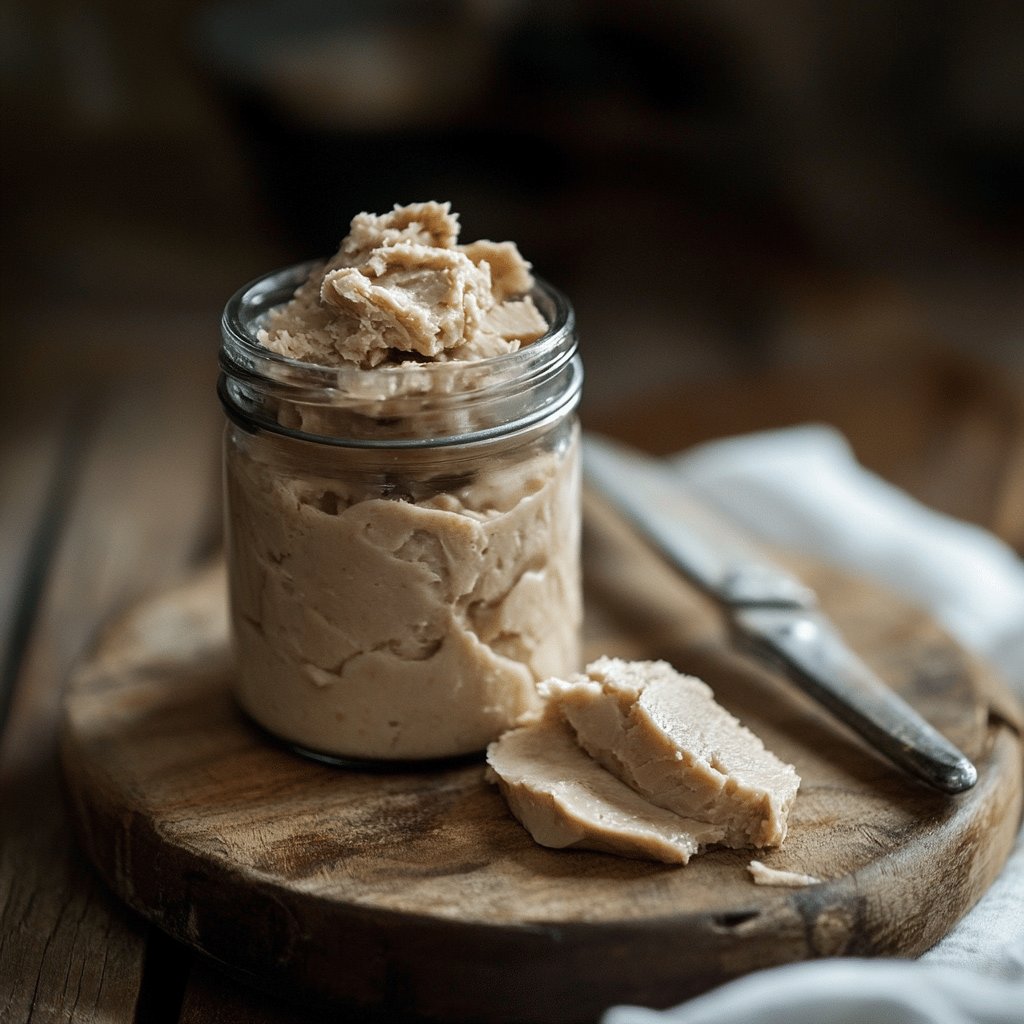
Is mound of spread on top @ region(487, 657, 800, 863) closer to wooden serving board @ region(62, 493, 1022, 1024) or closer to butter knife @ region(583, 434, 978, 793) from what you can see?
wooden serving board @ region(62, 493, 1022, 1024)

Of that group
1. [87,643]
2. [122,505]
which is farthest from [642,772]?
[122,505]

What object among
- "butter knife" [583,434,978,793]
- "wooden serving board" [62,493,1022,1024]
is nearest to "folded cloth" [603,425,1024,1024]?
"wooden serving board" [62,493,1022,1024]

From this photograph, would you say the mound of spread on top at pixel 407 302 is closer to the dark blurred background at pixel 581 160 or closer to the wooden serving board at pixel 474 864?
the wooden serving board at pixel 474 864

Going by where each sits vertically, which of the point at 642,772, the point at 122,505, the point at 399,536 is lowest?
the point at 122,505

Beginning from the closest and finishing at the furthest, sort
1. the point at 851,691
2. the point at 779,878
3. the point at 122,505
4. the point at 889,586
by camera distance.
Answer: the point at 779,878
the point at 851,691
the point at 889,586
the point at 122,505

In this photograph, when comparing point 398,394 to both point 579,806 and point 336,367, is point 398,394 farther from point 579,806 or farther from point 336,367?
point 579,806

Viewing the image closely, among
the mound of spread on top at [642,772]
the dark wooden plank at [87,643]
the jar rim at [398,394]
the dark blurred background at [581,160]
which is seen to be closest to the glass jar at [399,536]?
the jar rim at [398,394]
